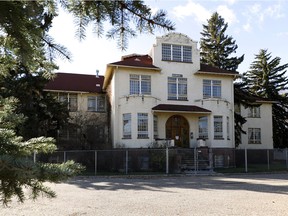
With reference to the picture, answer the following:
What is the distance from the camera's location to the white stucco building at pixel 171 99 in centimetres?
3138

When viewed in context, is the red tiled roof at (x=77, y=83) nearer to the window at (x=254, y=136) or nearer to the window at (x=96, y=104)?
the window at (x=96, y=104)

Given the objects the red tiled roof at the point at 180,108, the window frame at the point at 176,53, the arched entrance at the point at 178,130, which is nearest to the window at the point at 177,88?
the red tiled roof at the point at 180,108

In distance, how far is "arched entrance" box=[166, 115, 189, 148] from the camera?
33.9 m

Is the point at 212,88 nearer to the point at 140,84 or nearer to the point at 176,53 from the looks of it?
the point at 176,53

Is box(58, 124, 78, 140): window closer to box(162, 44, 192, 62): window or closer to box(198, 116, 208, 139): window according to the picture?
box(162, 44, 192, 62): window

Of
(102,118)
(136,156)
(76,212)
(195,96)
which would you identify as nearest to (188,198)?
(76,212)

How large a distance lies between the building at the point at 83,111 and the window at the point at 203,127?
8655 mm

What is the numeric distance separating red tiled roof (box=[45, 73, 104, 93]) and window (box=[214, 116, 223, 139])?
522 inches

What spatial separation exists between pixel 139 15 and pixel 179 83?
31.9 metres

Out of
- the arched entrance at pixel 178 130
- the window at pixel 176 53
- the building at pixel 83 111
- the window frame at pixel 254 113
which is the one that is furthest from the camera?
the window frame at pixel 254 113

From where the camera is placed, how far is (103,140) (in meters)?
34.9

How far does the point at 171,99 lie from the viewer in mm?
33344

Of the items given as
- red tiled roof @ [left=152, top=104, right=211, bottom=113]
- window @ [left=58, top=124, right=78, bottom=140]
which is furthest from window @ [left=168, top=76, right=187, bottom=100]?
window @ [left=58, top=124, right=78, bottom=140]

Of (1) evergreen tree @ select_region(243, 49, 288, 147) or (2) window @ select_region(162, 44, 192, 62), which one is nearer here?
(2) window @ select_region(162, 44, 192, 62)
